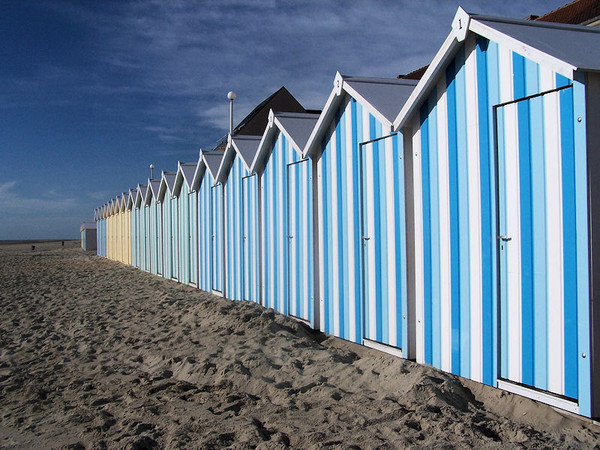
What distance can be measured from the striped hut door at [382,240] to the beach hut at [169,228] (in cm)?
1022

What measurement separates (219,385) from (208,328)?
94.6 inches

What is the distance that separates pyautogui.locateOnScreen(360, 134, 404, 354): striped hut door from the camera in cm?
569

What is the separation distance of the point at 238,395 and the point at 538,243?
8.57ft

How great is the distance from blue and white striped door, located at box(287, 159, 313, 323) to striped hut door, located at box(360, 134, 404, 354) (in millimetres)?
1352

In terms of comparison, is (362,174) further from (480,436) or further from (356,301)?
(480,436)

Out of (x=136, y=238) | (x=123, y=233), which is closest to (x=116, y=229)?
(x=123, y=233)

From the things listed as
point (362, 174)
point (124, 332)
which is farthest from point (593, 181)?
point (124, 332)

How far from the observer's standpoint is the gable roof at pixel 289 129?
7955 mm

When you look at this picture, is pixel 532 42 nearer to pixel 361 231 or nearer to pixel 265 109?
pixel 361 231

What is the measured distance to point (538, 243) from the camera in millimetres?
4129

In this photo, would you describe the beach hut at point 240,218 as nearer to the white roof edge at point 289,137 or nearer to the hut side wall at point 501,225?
the white roof edge at point 289,137

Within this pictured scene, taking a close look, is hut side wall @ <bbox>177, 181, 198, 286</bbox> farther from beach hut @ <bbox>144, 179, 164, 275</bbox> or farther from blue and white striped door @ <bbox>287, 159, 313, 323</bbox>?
blue and white striped door @ <bbox>287, 159, 313, 323</bbox>

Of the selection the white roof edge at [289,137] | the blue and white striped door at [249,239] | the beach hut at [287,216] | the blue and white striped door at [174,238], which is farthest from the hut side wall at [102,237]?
the white roof edge at [289,137]

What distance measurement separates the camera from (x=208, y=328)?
24.4ft
